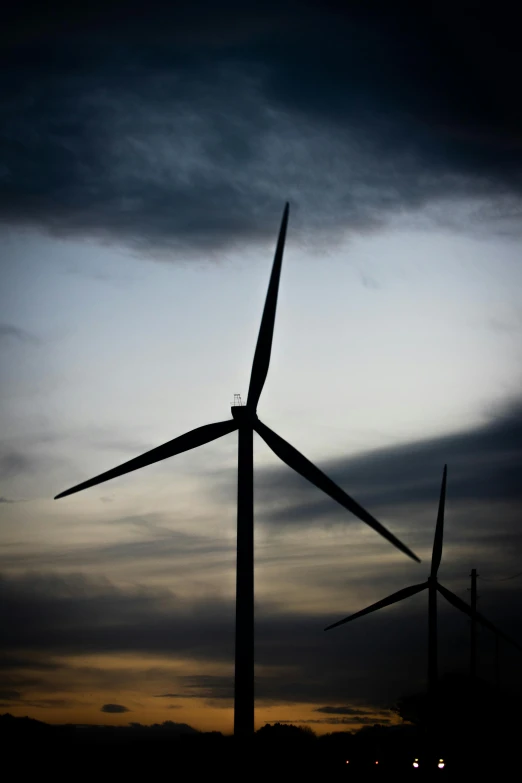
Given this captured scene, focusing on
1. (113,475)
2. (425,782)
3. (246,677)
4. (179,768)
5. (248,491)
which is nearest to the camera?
(246,677)

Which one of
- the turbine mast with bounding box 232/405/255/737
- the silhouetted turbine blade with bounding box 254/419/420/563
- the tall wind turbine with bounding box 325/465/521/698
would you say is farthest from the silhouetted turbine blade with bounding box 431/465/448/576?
the turbine mast with bounding box 232/405/255/737

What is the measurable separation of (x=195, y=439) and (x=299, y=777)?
251 feet

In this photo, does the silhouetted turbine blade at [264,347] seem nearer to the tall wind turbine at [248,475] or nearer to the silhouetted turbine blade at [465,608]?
the tall wind turbine at [248,475]

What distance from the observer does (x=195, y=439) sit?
59469 mm

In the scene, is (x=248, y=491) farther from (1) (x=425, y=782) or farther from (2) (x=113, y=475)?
(1) (x=425, y=782)

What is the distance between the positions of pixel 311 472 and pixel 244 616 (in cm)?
922

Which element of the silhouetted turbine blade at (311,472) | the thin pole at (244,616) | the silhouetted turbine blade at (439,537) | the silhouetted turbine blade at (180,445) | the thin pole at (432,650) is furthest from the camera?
the silhouetted turbine blade at (439,537)

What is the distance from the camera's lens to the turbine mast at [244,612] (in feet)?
164

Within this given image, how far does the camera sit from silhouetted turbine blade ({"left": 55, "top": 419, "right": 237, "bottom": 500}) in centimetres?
5781

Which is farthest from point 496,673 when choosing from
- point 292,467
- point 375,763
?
point 292,467

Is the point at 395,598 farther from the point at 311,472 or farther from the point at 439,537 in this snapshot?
the point at 311,472

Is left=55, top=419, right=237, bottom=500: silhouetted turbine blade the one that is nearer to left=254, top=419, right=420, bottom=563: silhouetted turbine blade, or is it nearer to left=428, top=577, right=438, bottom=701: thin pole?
left=254, top=419, right=420, bottom=563: silhouetted turbine blade

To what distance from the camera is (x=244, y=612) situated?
167 feet

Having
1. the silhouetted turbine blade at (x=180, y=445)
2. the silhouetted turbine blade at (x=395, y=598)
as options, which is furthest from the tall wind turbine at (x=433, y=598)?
the silhouetted turbine blade at (x=180, y=445)
